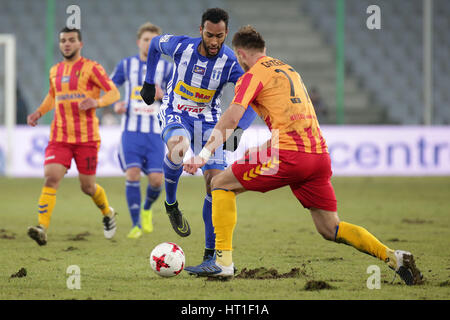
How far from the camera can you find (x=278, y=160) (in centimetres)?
479

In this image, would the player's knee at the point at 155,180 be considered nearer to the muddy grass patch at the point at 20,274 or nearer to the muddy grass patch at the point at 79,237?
the muddy grass patch at the point at 79,237

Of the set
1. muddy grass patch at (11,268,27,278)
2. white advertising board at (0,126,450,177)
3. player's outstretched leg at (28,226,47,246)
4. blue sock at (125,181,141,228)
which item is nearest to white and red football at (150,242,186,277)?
muddy grass patch at (11,268,27,278)

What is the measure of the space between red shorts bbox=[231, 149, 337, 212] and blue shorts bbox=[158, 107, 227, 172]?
0.94 metres

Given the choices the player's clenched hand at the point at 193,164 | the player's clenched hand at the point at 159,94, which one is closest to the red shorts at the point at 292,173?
the player's clenched hand at the point at 193,164

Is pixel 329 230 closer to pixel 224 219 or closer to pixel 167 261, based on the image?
pixel 224 219

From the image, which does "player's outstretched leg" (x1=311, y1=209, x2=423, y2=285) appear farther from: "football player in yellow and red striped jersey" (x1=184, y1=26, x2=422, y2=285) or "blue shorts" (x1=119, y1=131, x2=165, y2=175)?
"blue shorts" (x1=119, y1=131, x2=165, y2=175)

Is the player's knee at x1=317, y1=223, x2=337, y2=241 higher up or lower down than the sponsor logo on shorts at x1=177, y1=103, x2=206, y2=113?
lower down

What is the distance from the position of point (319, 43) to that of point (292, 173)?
1762cm

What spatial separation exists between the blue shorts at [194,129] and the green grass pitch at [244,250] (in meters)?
0.90

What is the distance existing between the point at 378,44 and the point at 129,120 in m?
14.5

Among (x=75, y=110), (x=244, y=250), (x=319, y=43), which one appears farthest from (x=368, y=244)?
(x=319, y=43)

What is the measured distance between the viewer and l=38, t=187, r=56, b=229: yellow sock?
22.8 ft
